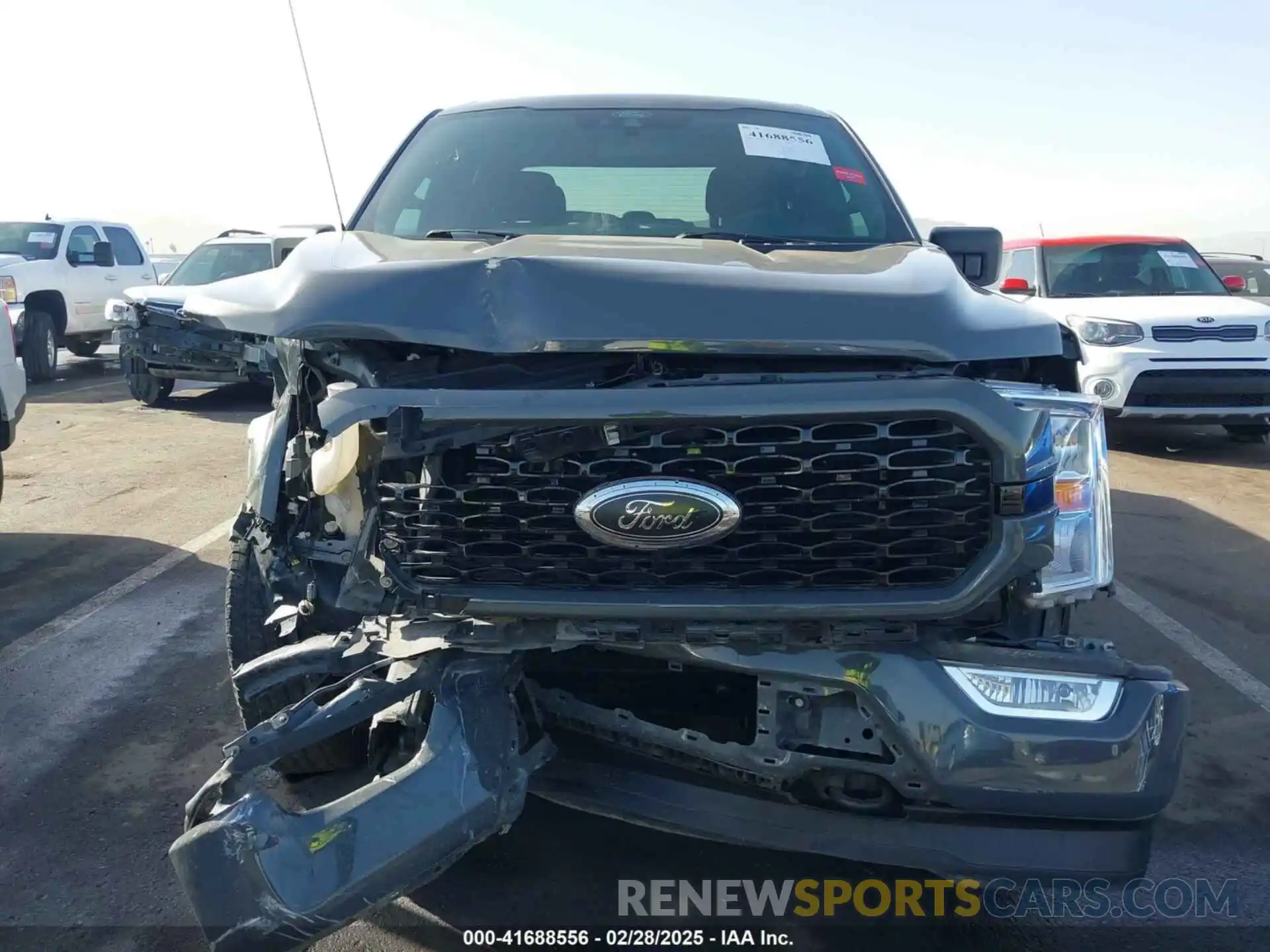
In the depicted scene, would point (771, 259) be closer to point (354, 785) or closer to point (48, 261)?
point (354, 785)

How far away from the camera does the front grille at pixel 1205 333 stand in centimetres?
774

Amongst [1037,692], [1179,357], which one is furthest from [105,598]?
[1179,357]

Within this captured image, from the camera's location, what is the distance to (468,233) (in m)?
3.07

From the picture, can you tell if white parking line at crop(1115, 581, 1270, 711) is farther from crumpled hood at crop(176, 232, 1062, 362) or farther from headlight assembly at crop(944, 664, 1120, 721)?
crumpled hood at crop(176, 232, 1062, 362)

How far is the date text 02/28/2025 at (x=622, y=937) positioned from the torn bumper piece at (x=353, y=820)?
0.46 m

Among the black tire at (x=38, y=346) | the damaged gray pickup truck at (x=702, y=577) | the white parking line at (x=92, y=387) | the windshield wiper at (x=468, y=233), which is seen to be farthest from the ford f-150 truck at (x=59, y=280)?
the damaged gray pickup truck at (x=702, y=577)

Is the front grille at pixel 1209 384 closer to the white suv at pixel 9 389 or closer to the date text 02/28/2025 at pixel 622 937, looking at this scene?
the date text 02/28/2025 at pixel 622 937

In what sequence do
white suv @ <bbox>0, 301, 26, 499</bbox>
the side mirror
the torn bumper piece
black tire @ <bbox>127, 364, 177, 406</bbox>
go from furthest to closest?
black tire @ <bbox>127, 364, 177, 406</bbox> < white suv @ <bbox>0, 301, 26, 499</bbox> < the side mirror < the torn bumper piece

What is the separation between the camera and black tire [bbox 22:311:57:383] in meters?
12.0

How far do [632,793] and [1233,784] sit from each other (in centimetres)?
201

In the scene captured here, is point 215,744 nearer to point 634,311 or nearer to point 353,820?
point 353,820

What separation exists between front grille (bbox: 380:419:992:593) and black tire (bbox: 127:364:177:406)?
359 inches

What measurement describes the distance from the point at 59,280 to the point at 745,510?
12.9 meters

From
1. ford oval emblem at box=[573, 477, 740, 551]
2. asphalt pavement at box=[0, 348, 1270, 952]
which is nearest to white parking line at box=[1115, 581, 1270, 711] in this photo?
asphalt pavement at box=[0, 348, 1270, 952]
